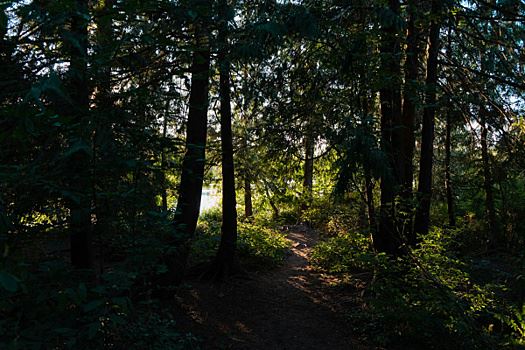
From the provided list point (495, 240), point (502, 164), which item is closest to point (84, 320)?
point (502, 164)

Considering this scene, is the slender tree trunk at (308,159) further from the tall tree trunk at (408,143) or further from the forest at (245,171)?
the tall tree trunk at (408,143)

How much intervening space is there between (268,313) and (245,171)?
13.1ft

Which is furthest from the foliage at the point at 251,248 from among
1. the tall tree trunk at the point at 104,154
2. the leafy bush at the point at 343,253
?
the tall tree trunk at the point at 104,154

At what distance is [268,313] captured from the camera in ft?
25.6

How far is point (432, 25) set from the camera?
7.46 meters

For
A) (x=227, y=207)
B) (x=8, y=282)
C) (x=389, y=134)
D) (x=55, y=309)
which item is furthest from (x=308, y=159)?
(x=8, y=282)

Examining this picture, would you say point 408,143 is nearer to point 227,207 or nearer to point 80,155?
point 227,207

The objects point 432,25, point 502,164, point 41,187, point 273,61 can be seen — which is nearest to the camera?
point 41,187

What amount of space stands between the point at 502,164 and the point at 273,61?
17.6ft

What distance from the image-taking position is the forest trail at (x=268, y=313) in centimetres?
650

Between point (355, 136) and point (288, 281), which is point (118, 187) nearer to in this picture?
point (355, 136)

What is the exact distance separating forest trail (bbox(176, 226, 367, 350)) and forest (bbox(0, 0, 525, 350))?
0.05m

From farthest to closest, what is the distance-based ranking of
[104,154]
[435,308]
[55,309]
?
[435,308] < [104,154] < [55,309]

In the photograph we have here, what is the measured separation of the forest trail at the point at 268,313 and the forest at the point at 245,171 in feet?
0.16
